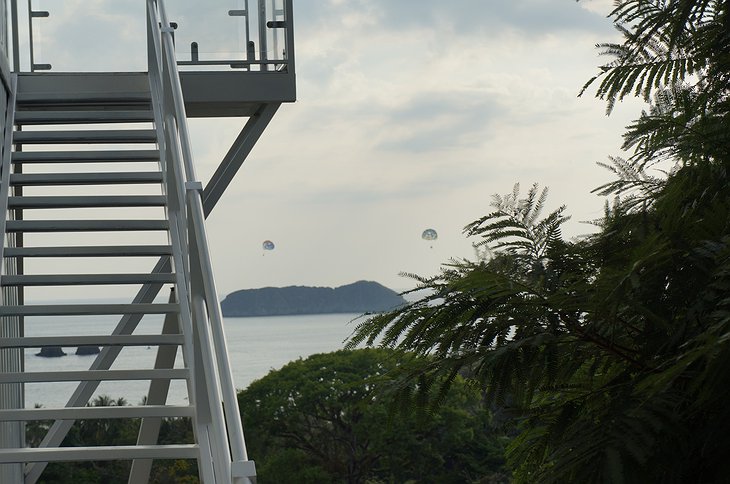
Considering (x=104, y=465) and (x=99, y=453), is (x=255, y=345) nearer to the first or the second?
(x=104, y=465)

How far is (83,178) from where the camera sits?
632 centimetres

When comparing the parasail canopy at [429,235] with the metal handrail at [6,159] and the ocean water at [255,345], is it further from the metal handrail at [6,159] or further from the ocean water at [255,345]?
the metal handrail at [6,159]

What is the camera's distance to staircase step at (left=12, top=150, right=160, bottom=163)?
21.2 ft

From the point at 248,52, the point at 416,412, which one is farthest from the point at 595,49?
the point at 248,52

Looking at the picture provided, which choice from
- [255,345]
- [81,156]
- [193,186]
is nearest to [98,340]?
[193,186]

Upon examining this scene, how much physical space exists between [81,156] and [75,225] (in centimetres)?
90

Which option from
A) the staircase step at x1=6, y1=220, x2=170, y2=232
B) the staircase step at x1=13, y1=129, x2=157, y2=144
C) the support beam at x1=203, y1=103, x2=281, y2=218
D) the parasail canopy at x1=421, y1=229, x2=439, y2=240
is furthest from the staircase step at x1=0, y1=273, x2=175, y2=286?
the parasail canopy at x1=421, y1=229, x2=439, y2=240

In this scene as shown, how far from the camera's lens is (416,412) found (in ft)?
9.41

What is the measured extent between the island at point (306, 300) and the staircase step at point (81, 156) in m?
68.6

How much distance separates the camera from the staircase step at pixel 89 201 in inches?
234

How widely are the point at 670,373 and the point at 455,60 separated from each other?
7523cm

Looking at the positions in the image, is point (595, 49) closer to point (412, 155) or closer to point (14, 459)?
point (14, 459)

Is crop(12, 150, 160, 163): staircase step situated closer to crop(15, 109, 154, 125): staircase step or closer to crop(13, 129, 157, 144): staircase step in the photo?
crop(13, 129, 157, 144): staircase step

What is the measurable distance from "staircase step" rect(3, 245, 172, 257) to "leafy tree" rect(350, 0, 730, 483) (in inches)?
113
